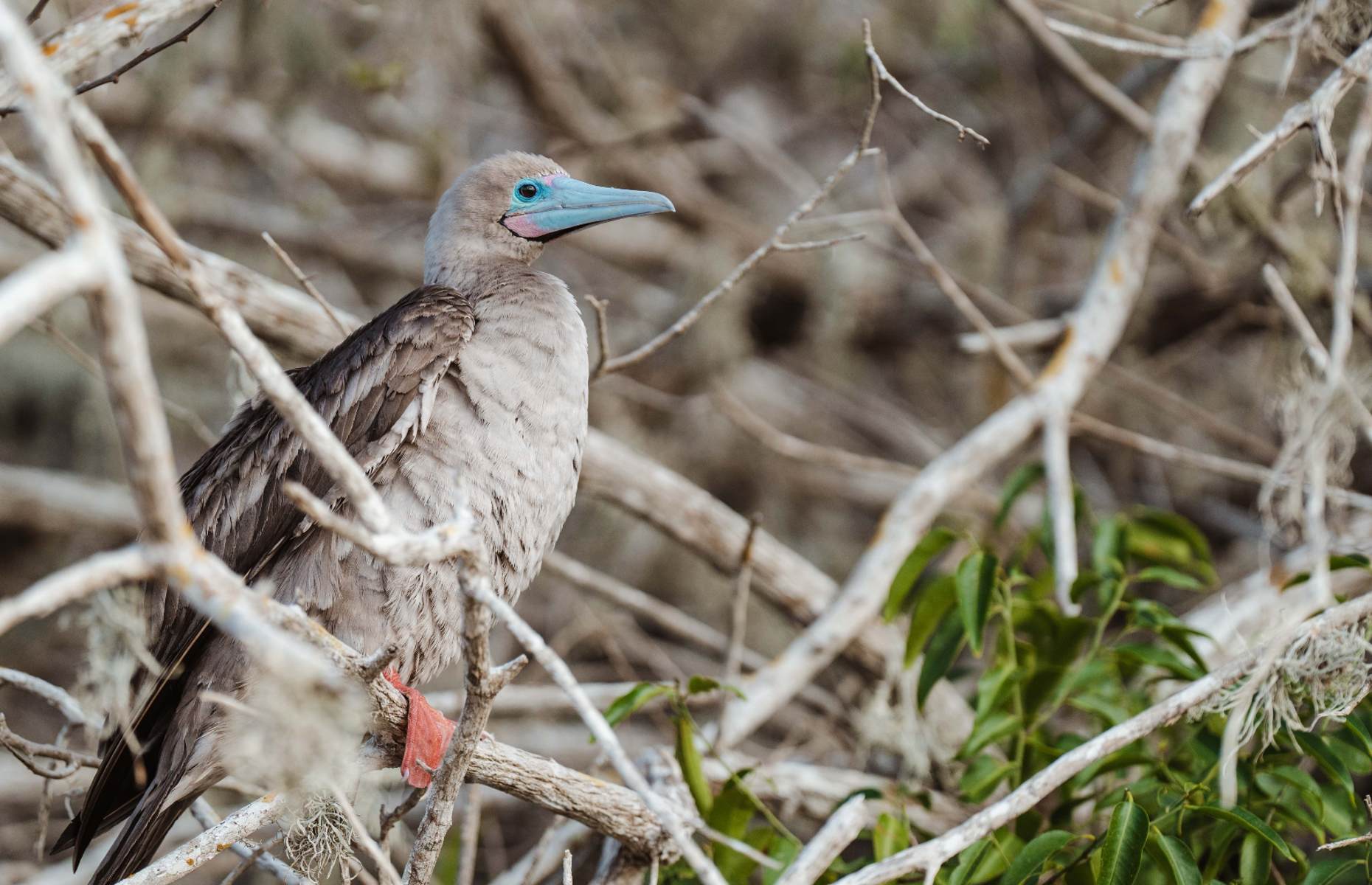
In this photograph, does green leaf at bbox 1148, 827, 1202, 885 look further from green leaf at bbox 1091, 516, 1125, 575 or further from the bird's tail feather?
the bird's tail feather

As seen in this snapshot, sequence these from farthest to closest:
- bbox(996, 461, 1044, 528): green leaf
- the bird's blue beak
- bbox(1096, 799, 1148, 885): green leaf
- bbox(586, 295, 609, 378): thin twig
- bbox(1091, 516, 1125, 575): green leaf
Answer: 1. bbox(996, 461, 1044, 528): green leaf
2. the bird's blue beak
3. bbox(1091, 516, 1125, 575): green leaf
4. bbox(586, 295, 609, 378): thin twig
5. bbox(1096, 799, 1148, 885): green leaf

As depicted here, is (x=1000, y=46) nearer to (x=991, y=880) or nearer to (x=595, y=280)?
(x=595, y=280)

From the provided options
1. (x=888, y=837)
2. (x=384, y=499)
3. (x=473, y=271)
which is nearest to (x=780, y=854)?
(x=888, y=837)

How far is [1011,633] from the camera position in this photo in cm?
323

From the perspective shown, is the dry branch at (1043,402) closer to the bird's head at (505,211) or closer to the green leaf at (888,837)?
the green leaf at (888,837)

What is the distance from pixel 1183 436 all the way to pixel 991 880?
4.34 meters

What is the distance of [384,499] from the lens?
291cm

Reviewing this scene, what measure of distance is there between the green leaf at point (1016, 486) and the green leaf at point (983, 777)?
0.89 metres

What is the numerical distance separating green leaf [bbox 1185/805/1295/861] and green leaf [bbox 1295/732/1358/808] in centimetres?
20

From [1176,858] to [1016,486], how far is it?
160 centimetres

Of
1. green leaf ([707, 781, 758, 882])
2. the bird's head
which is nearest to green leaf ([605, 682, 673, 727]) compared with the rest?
green leaf ([707, 781, 758, 882])

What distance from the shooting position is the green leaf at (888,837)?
9.29ft

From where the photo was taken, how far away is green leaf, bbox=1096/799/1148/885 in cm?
232

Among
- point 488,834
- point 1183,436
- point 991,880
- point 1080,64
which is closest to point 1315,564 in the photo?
point 991,880
